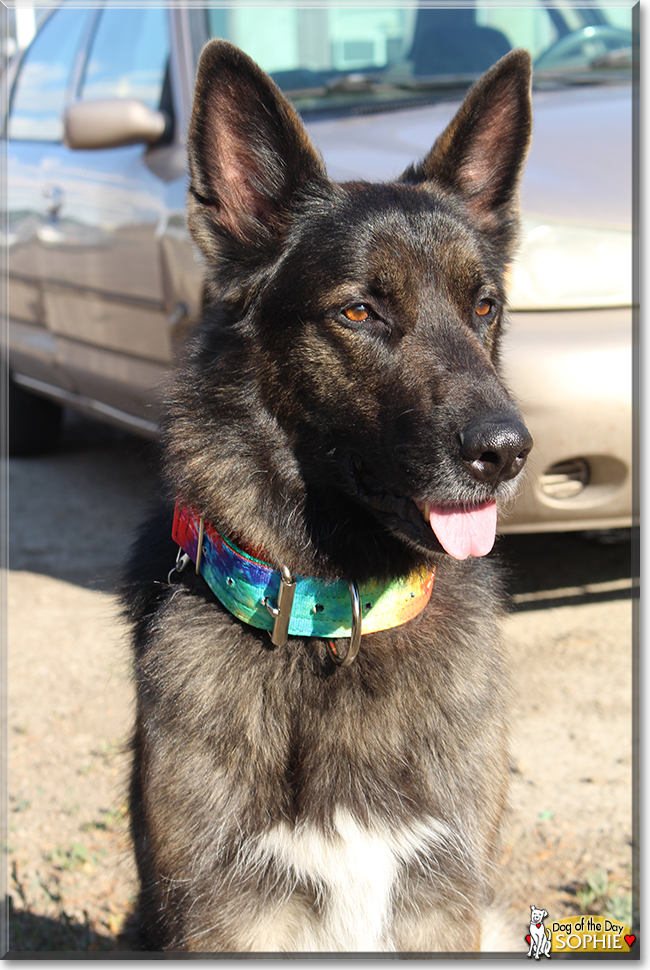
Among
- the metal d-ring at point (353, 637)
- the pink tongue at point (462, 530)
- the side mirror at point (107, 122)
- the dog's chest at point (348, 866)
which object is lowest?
the dog's chest at point (348, 866)

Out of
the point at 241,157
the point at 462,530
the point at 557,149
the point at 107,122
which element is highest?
the point at 107,122

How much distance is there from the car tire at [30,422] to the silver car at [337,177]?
0.75 metres

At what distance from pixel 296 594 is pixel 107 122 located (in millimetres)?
2787

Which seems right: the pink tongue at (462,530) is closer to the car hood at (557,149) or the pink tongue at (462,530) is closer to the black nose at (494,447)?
the black nose at (494,447)

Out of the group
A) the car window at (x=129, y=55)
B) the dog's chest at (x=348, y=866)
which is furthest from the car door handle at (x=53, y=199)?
the dog's chest at (x=348, y=866)

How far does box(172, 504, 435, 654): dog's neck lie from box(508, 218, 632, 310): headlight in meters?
1.46

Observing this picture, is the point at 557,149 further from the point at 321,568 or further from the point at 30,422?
the point at 30,422

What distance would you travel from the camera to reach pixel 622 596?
443 cm

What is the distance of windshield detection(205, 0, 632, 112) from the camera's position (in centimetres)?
416

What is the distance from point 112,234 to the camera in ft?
15.2

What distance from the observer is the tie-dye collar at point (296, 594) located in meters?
2.15

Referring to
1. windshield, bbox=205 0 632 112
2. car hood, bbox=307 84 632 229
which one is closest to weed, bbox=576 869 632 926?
car hood, bbox=307 84 632 229

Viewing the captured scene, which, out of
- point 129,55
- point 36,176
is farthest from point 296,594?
point 36,176

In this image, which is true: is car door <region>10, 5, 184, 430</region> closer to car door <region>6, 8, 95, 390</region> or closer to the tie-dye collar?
car door <region>6, 8, 95, 390</region>
